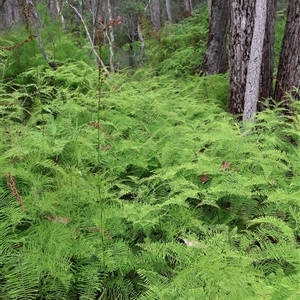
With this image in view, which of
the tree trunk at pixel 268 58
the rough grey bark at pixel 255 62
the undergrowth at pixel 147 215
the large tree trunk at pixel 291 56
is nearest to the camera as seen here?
the undergrowth at pixel 147 215

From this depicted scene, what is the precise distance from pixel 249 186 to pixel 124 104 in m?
1.94

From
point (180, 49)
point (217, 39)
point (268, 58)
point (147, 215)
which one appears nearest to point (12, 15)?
point (180, 49)

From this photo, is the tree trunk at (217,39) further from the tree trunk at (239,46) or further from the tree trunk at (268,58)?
the tree trunk at (239,46)

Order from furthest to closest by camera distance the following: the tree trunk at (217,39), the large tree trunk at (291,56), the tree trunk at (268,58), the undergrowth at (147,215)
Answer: the tree trunk at (217,39)
the tree trunk at (268,58)
the large tree trunk at (291,56)
the undergrowth at (147,215)

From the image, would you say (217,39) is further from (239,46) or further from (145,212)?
(145,212)

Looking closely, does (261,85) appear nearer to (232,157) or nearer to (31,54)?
(232,157)

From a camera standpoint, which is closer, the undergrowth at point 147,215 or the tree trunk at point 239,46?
the undergrowth at point 147,215

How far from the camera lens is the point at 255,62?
4.16 meters

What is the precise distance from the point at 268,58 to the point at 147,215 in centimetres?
308

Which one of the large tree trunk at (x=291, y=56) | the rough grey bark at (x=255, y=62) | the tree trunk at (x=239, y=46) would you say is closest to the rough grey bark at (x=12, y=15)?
the tree trunk at (x=239, y=46)

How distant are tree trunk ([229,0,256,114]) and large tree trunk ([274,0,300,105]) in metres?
0.45

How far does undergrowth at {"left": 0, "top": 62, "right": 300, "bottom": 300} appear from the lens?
1.86 m

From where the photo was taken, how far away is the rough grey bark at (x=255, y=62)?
3.97 meters

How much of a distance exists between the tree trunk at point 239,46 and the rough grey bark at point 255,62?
0.16 m
